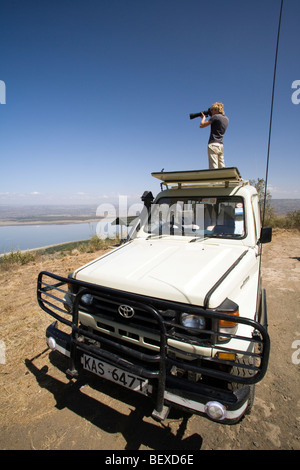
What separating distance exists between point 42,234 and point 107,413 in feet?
103

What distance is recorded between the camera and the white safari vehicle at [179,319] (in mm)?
1772

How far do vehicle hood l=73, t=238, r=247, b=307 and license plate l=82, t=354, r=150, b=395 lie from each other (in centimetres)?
69

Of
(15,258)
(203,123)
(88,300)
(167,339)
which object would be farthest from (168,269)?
(15,258)

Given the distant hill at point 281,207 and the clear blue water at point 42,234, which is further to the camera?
the distant hill at point 281,207

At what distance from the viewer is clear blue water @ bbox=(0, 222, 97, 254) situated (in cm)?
1375

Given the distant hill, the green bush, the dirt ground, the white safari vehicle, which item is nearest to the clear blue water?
the green bush

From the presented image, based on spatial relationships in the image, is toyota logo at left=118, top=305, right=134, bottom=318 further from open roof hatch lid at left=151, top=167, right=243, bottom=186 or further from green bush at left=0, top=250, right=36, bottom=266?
green bush at left=0, top=250, right=36, bottom=266

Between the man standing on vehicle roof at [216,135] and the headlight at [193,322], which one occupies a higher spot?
the man standing on vehicle roof at [216,135]

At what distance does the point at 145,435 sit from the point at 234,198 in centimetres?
320

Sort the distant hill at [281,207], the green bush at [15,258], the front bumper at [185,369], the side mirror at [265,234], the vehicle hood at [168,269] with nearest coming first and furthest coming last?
the front bumper at [185,369] < the vehicle hood at [168,269] < the side mirror at [265,234] < the green bush at [15,258] < the distant hill at [281,207]

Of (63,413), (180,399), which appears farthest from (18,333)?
(180,399)

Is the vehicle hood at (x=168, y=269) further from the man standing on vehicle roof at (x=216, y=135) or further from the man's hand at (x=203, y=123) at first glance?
the man's hand at (x=203, y=123)

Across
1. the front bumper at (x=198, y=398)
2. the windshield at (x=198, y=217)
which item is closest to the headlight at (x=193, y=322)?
the front bumper at (x=198, y=398)

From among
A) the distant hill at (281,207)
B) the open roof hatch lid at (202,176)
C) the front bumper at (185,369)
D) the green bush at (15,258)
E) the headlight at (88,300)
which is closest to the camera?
the front bumper at (185,369)
